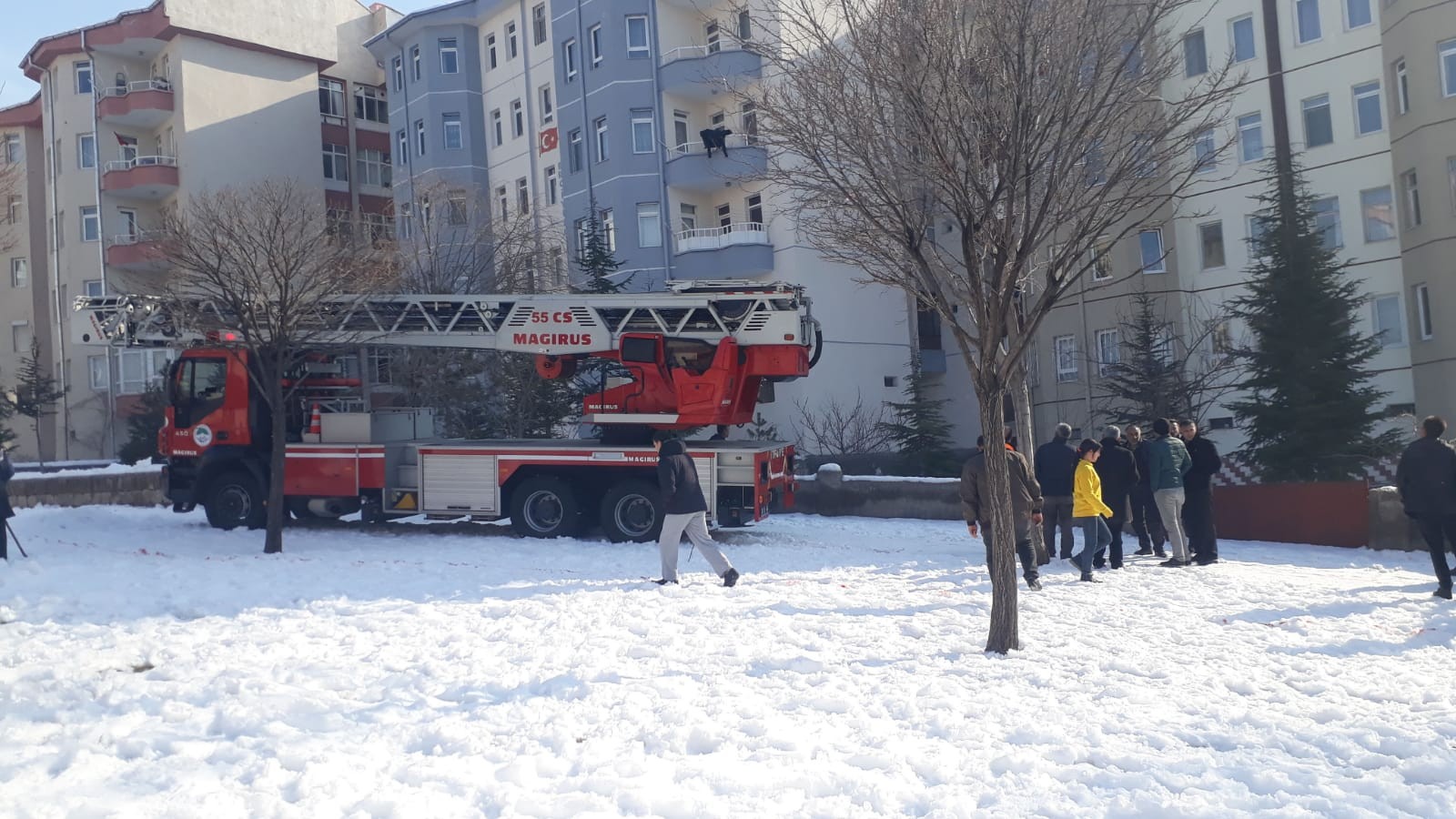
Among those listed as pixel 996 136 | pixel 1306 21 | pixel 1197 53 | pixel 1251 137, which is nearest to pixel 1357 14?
pixel 1306 21

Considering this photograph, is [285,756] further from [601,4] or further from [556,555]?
[601,4]

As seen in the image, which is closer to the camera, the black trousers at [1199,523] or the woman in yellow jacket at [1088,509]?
the woman in yellow jacket at [1088,509]

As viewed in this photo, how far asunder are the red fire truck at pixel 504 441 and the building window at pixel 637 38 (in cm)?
1835

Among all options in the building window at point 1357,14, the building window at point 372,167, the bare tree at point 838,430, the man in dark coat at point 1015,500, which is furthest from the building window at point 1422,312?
the building window at point 372,167

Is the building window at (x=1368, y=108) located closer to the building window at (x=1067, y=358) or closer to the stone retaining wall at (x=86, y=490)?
the building window at (x=1067, y=358)

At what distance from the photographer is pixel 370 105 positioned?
48250 millimetres

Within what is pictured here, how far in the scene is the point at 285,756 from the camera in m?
6.17

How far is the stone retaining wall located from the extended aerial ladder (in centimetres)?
821

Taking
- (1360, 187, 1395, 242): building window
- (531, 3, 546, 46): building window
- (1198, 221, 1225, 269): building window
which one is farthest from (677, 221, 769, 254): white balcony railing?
→ (1360, 187, 1395, 242): building window

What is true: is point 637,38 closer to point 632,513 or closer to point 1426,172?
point 1426,172

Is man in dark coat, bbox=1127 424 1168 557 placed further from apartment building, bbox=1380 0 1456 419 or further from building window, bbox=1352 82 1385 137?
building window, bbox=1352 82 1385 137

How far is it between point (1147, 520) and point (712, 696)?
946 cm

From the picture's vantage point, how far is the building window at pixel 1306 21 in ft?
102

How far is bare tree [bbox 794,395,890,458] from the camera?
3117 cm
